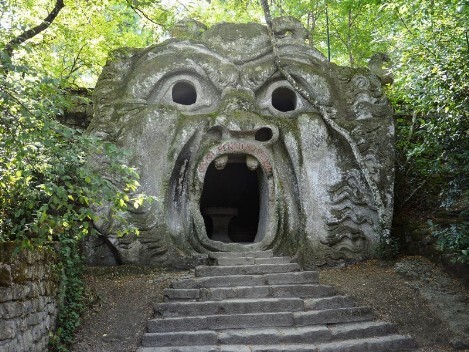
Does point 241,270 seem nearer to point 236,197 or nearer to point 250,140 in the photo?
point 250,140

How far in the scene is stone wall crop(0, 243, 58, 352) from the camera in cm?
392

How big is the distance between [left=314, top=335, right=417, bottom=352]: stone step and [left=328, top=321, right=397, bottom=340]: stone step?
0.29 ft

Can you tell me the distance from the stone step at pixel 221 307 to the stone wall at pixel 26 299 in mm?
1337

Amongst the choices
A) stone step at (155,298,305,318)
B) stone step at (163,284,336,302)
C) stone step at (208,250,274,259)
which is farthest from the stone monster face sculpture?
stone step at (155,298,305,318)

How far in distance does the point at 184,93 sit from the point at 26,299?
18.1 ft

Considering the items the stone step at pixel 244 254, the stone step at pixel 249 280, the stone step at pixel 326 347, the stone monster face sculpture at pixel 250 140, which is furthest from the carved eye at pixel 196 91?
the stone step at pixel 326 347

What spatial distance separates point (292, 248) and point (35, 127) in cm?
493

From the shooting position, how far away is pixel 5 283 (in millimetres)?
3945

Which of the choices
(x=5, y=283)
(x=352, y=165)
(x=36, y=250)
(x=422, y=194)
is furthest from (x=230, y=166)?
(x=5, y=283)

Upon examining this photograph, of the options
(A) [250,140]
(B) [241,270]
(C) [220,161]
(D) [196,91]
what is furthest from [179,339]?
(D) [196,91]

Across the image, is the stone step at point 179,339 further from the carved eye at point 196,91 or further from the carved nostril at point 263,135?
the carved eye at point 196,91

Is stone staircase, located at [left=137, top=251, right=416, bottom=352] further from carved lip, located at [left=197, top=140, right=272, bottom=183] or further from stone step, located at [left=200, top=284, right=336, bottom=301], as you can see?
carved lip, located at [left=197, top=140, right=272, bottom=183]

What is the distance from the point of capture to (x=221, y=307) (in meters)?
5.74

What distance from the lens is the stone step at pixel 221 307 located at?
18.8 ft
